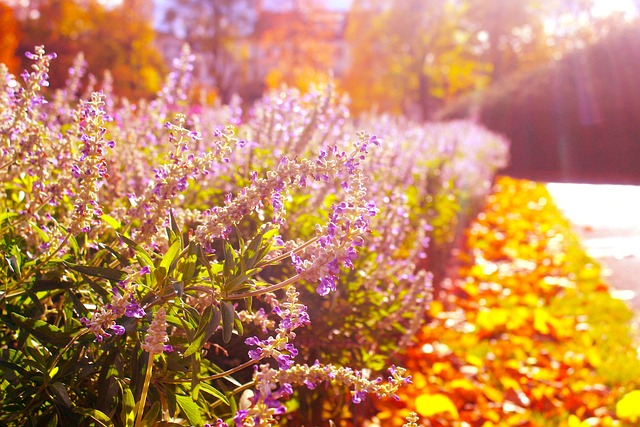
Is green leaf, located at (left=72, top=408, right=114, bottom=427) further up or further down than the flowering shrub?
further down

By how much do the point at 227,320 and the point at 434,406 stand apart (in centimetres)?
207

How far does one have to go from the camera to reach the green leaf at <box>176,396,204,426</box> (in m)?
1.41

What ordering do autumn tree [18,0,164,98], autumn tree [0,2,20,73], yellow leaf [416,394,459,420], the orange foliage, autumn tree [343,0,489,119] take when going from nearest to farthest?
yellow leaf [416,394,459,420] < the orange foliage < autumn tree [0,2,20,73] < autumn tree [18,0,164,98] < autumn tree [343,0,489,119]

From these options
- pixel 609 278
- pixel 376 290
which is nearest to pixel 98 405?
pixel 376 290

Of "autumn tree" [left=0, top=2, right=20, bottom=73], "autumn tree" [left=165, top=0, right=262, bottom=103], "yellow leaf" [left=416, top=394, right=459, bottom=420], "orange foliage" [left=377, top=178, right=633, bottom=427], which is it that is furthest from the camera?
"autumn tree" [left=165, top=0, right=262, bottom=103]

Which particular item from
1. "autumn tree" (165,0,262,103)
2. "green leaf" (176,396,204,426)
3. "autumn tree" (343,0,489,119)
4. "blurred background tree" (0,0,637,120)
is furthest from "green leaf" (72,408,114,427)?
"autumn tree" (165,0,262,103)

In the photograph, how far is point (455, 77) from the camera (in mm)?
40938

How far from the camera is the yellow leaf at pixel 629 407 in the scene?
310 cm

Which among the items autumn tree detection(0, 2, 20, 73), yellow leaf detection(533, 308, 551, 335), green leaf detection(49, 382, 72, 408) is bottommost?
yellow leaf detection(533, 308, 551, 335)

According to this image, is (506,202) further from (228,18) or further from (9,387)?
(228,18)

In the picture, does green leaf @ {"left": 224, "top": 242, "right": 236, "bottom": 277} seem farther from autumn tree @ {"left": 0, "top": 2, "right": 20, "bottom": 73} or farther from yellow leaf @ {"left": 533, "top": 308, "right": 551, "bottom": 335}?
autumn tree @ {"left": 0, "top": 2, "right": 20, "bottom": 73}

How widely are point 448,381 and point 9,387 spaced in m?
2.54

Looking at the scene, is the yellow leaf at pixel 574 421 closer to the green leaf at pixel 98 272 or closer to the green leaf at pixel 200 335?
the green leaf at pixel 200 335

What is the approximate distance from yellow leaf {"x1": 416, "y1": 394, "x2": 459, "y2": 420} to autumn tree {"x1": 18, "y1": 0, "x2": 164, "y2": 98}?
22380mm
